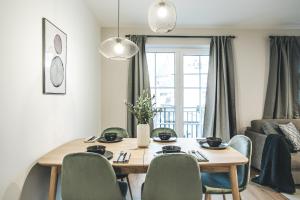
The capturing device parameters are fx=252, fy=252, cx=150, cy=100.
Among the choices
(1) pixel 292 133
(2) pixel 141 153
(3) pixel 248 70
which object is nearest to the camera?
(2) pixel 141 153

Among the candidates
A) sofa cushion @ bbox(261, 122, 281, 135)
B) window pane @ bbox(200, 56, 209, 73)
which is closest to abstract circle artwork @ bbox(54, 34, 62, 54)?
window pane @ bbox(200, 56, 209, 73)

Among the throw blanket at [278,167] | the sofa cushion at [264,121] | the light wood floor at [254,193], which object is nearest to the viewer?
the light wood floor at [254,193]

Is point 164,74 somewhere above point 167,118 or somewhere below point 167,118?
above

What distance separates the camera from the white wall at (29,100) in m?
1.59

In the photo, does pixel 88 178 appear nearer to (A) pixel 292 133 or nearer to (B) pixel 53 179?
(B) pixel 53 179

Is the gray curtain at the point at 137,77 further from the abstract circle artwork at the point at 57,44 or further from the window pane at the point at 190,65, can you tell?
the abstract circle artwork at the point at 57,44

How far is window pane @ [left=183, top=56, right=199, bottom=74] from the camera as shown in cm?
461

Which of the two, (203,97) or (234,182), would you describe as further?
(203,97)

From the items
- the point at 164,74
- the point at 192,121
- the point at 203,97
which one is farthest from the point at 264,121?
the point at 164,74

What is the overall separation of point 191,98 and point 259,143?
1393mm

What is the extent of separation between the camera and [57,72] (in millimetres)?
2383

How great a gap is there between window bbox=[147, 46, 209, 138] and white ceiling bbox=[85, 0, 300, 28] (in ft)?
1.78

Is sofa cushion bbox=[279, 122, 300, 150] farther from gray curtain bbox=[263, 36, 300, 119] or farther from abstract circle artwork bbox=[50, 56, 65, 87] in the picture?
abstract circle artwork bbox=[50, 56, 65, 87]

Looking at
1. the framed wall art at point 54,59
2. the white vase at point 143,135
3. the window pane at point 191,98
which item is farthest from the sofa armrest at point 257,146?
the framed wall art at point 54,59
